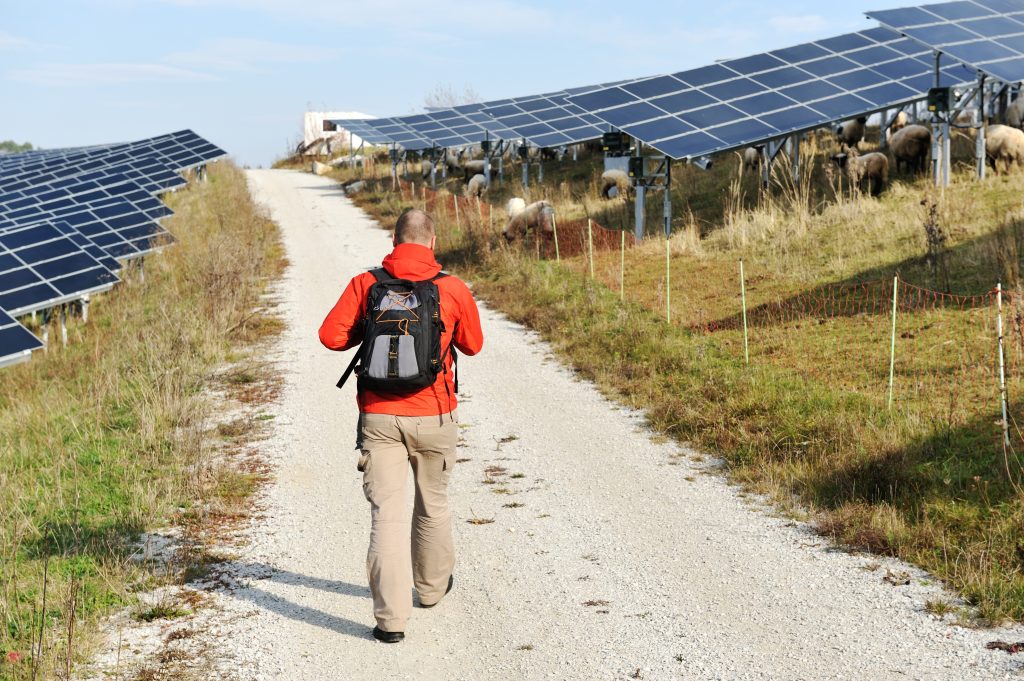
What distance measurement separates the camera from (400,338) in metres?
5.03

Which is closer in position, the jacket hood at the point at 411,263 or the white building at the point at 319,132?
the jacket hood at the point at 411,263

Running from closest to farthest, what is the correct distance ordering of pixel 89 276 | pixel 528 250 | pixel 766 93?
pixel 89 276 < pixel 528 250 < pixel 766 93

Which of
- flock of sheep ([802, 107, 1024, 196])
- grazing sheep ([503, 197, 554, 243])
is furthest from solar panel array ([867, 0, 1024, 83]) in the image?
grazing sheep ([503, 197, 554, 243])

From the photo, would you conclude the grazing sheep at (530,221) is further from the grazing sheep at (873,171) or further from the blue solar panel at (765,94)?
the grazing sheep at (873,171)

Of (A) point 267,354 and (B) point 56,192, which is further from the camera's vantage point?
(B) point 56,192

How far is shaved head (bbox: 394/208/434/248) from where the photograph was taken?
5270 mm

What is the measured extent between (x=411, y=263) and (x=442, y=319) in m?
0.32

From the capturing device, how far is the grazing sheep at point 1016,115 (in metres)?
25.0

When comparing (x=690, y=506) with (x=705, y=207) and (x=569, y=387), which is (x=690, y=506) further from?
(x=705, y=207)

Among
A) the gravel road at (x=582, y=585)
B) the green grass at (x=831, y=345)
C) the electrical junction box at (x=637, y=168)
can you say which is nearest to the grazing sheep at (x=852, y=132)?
the green grass at (x=831, y=345)

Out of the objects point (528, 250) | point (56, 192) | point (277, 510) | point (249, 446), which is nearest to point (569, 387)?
point (249, 446)

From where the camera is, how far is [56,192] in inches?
1229

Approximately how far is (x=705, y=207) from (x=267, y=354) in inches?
470

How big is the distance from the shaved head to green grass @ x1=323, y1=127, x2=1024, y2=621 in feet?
Result: 10.7
